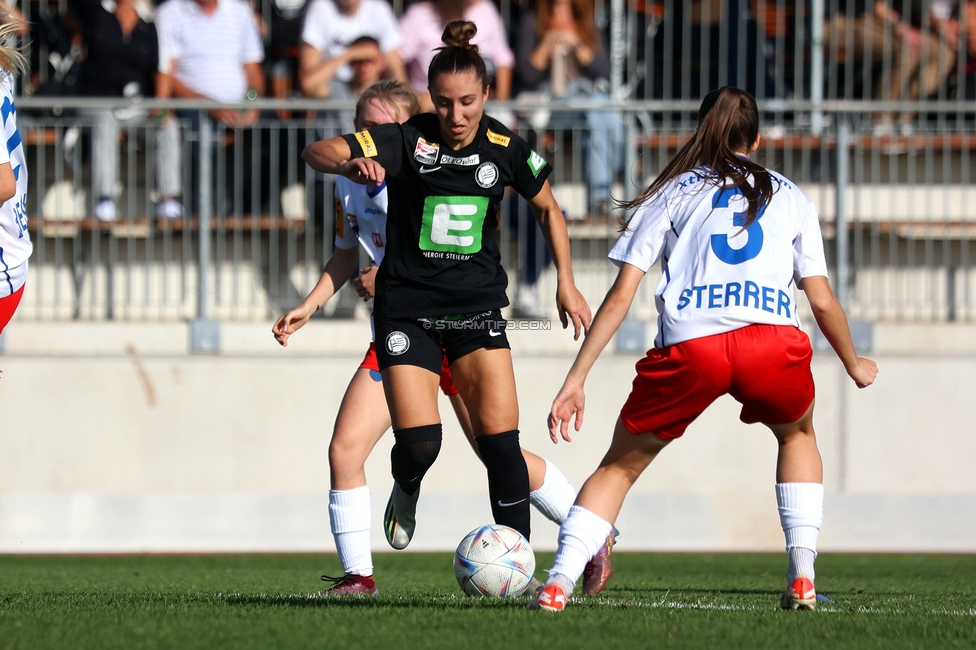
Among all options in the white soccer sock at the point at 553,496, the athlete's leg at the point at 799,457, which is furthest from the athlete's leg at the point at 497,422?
the athlete's leg at the point at 799,457

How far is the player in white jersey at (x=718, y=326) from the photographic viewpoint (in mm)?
4008

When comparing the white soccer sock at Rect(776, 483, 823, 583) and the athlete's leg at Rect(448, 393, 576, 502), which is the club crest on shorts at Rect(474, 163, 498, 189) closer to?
the athlete's leg at Rect(448, 393, 576, 502)

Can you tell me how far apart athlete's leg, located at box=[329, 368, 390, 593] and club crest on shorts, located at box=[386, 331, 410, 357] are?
2.07ft

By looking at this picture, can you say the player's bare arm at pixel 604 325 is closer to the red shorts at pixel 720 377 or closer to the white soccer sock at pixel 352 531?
the red shorts at pixel 720 377

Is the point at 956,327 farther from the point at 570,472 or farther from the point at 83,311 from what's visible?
the point at 83,311

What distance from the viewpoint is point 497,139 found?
4.83 meters

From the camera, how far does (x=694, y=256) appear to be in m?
4.11

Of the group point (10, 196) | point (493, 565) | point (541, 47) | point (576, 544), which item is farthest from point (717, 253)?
point (541, 47)

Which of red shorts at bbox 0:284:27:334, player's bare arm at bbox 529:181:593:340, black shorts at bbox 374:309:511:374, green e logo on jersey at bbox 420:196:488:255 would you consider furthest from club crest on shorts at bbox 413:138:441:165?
red shorts at bbox 0:284:27:334

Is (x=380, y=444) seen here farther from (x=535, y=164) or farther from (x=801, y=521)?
(x=801, y=521)

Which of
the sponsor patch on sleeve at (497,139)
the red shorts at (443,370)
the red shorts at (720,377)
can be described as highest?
the sponsor patch on sleeve at (497,139)

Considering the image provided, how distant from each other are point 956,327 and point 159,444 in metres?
5.90

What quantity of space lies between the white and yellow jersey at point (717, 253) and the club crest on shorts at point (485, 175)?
746mm

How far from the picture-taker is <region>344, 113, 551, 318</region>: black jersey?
15.4 ft
